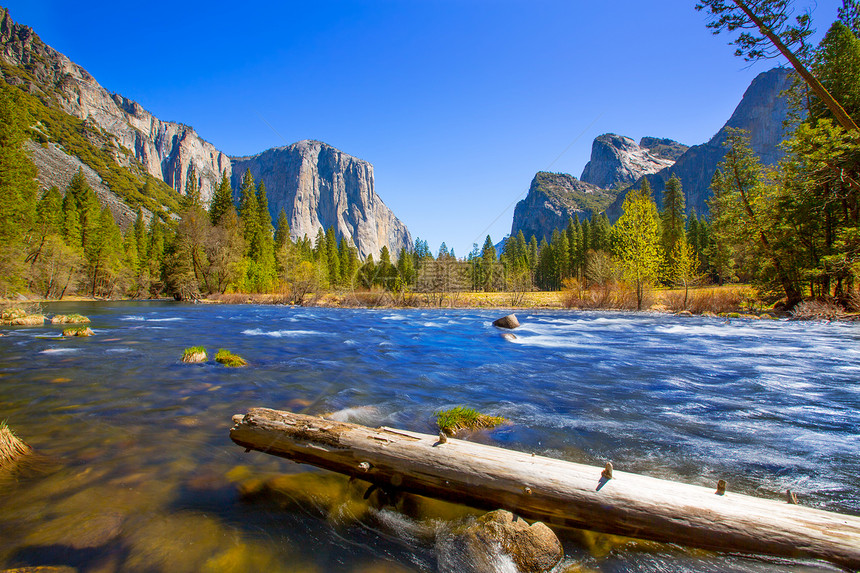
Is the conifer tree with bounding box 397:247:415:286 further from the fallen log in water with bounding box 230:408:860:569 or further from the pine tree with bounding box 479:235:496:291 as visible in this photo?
the fallen log in water with bounding box 230:408:860:569

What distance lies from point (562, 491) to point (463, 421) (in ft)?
8.27

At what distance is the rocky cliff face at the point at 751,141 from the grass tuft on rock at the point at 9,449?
194 metres

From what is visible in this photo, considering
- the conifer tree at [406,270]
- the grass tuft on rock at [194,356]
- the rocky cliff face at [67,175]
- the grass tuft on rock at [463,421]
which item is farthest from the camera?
the rocky cliff face at [67,175]

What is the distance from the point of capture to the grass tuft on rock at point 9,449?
364cm

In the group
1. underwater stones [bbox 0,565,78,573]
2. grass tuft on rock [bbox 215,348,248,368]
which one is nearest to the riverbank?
grass tuft on rock [bbox 215,348,248,368]

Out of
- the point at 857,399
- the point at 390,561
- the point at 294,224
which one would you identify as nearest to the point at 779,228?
the point at 857,399

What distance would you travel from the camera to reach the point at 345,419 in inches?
210

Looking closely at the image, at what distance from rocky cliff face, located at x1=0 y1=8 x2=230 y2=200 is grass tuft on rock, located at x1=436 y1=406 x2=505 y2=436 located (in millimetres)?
174580

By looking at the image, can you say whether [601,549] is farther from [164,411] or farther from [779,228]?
[779,228]

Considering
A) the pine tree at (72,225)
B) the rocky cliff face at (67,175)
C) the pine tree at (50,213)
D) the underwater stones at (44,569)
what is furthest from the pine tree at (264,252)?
the underwater stones at (44,569)

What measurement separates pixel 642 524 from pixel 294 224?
200256 mm

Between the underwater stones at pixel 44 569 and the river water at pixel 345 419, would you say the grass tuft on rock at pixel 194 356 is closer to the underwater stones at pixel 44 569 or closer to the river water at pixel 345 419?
the river water at pixel 345 419

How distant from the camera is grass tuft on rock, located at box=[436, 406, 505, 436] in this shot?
496 cm

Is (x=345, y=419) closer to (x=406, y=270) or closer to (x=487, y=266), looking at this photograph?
(x=406, y=270)
